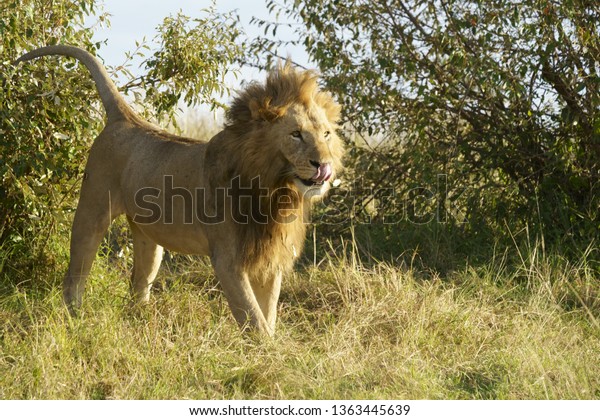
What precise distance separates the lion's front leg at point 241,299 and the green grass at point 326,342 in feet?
0.25

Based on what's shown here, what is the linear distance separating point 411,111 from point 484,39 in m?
0.67

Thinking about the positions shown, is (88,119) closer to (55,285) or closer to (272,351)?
(55,285)

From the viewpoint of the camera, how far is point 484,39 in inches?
228

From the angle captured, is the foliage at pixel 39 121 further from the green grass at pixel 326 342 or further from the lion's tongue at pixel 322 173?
the lion's tongue at pixel 322 173

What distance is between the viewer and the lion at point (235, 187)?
4105 millimetres

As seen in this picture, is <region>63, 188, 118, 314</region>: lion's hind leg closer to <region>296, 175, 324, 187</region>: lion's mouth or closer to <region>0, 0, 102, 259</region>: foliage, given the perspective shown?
<region>0, 0, 102, 259</region>: foliage

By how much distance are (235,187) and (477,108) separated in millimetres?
2362

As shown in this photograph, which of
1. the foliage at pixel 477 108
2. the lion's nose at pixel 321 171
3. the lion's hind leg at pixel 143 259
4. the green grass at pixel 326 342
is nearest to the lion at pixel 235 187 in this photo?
the lion's nose at pixel 321 171

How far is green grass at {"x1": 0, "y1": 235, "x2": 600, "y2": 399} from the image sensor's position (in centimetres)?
368

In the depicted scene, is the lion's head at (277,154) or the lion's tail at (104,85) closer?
the lion's head at (277,154)

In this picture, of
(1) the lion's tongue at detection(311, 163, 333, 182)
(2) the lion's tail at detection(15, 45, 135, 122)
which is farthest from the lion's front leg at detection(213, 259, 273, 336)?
(2) the lion's tail at detection(15, 45, 135, 122)

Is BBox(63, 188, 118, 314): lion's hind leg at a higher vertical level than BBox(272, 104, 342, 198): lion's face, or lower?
lower

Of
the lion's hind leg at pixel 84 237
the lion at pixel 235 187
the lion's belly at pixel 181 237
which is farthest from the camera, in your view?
the lion's hind leg at pixel 84 237

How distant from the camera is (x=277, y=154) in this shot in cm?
409
